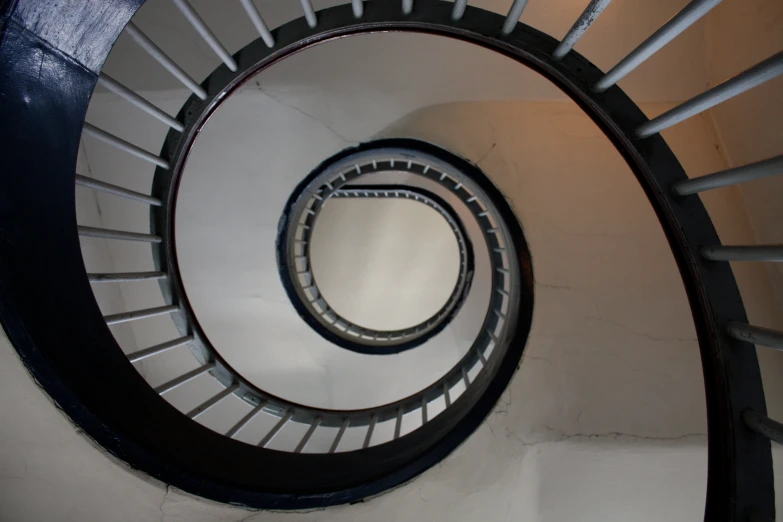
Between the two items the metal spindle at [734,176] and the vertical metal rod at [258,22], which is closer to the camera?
the metal spindle at [734,176]

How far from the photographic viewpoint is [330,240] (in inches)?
304

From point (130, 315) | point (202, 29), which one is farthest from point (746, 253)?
point (130, 315)

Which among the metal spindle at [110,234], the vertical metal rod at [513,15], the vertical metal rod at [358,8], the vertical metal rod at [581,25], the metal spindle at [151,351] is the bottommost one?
the metal spindle at [151,351]

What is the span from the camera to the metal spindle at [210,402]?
2125 millimetres

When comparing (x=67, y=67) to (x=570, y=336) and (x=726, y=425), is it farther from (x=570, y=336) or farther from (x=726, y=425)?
(x=570, y=336)

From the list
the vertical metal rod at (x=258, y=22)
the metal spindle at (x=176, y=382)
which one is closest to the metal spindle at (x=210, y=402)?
the metal spindle at (x=176, y=382)

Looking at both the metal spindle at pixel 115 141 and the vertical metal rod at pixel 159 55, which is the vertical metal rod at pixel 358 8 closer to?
the vertical metal rod at pixel 159 55

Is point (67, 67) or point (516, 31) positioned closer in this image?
point (67, 67)

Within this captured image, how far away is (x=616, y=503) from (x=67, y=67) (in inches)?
156

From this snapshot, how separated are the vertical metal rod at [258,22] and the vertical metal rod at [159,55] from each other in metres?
0.38

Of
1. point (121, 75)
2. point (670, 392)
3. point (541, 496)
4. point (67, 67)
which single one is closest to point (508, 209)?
point (670, 392)

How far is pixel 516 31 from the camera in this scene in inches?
68.7

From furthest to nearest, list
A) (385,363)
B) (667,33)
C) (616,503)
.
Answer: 1. (385,363)
2. (616,503)
3. (667,33)

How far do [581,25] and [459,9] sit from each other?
499mm
